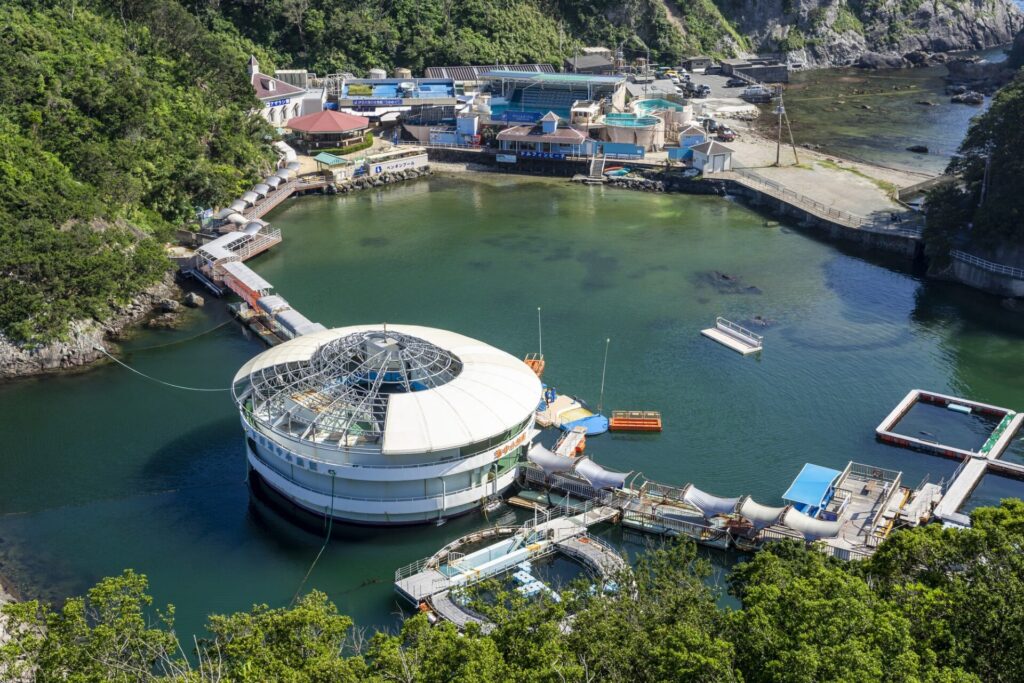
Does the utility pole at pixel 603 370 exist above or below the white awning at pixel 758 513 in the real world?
below

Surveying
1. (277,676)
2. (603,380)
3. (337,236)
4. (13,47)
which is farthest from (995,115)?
(13,47)

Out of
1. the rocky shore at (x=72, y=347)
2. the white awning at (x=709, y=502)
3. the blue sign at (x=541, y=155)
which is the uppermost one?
the blue sign at (x=541, y=155)

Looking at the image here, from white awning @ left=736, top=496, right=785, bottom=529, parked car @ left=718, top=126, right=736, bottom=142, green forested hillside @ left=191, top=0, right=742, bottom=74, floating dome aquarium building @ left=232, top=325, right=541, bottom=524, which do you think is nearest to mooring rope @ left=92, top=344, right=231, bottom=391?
floating dome aquarium building @ left=232, top=325, right=541, bottom=524

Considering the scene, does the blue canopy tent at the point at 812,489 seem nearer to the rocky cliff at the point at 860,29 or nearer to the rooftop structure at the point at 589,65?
the rooftop structure at the point at 589,65

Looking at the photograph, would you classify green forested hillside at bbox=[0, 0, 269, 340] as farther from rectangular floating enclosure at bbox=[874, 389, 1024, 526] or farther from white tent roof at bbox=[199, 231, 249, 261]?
rectangular floating enclosure at bbox=[874, 389, 1024, 526]

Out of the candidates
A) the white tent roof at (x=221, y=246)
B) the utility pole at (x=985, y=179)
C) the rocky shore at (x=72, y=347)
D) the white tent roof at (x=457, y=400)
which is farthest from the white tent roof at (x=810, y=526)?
the white tent roof at (x=221, y=246)

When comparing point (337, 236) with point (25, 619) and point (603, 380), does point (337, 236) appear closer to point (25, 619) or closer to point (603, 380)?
point (603, 380)

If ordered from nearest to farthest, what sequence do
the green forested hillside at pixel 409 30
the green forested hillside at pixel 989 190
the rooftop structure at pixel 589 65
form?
the green forested hillside at pixel 989 190, the green forested hillside at pixel 409 30, the rooftop structure at pixel 589 65
